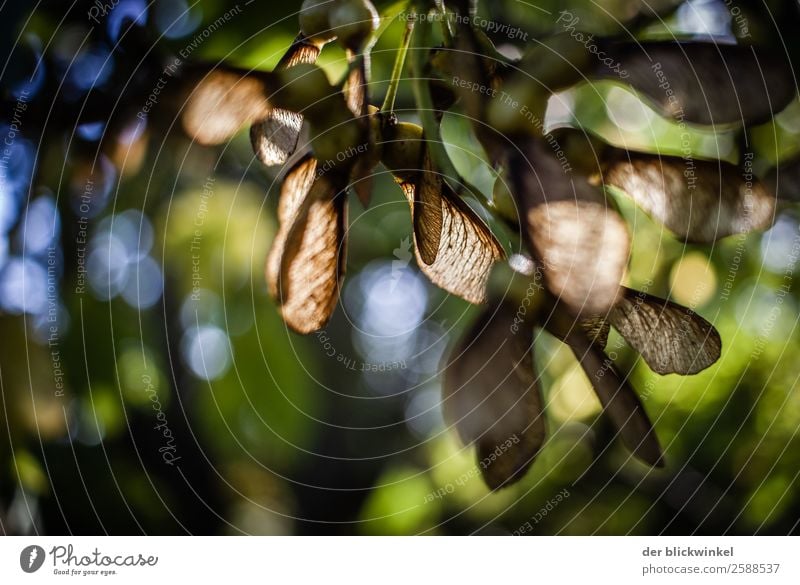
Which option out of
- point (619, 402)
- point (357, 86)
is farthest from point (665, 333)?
point (357, 86)

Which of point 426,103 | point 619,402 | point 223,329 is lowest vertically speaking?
point 619,402

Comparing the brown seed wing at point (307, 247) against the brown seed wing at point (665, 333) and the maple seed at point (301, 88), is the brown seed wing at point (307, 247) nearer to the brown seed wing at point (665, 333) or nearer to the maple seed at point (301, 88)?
the maple seed at point (301, 88)

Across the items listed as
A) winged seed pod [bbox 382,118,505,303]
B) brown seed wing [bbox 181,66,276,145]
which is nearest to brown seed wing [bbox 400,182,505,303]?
winged seed pod [bbox 382,118,505,303]

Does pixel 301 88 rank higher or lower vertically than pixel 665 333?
higher

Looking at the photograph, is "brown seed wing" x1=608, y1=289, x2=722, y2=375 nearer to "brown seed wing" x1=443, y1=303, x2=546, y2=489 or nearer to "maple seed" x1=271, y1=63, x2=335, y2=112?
"brown seed wing" x1=443, y1=303, x2=546, y2=489

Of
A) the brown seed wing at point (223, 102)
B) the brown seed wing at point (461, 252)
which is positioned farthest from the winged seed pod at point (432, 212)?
the brown seed wing at point (223, 102)

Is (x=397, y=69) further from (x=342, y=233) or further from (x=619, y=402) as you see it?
(x=619, y=402)
